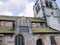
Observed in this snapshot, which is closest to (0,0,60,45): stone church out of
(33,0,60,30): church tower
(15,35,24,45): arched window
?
(15,35,24,45): arched window

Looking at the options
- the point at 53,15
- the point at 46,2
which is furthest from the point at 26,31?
the point at 46,2

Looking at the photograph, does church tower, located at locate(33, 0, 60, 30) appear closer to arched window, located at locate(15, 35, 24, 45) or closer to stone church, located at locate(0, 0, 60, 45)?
stone church, located at locate(0, 0, 60, 45)

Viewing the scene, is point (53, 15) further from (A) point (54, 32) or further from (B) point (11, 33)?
(B) point (11, 33)

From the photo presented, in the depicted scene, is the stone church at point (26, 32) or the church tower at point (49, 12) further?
the church tower at point (49, 12)

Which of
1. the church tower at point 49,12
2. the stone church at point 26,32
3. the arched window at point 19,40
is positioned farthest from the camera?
the church tower at point 49,12

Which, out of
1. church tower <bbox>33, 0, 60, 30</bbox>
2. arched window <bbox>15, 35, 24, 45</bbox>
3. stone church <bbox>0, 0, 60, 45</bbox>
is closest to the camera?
stone church <bbox>0, 0, 60, 45</bbox>

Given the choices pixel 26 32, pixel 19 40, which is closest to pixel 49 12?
pixel 26 32

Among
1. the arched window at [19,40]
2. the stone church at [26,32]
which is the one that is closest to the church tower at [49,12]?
the stone church at [26,32]

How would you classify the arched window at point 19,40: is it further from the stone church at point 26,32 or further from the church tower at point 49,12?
the church tower at point 49,12

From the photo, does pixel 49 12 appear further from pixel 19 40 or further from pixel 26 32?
pixel 19 40

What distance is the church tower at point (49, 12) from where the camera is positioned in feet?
115

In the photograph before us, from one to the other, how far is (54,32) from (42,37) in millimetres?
2767

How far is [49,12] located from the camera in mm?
36812

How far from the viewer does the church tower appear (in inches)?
1384
